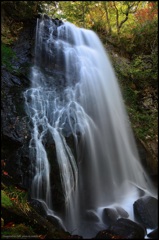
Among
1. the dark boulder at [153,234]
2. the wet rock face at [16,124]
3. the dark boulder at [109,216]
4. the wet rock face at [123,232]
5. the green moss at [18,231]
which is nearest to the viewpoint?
the green moss at [18,231]

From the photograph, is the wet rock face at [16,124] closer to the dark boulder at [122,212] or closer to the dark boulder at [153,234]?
the dark boulder at [122,212]

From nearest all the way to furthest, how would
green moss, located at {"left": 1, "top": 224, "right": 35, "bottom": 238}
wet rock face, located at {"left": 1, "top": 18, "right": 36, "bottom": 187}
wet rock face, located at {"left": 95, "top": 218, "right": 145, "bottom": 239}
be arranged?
green moss, located at {"left": 1, "top": 224, "right": 35, "bottom": 238}, wet rock face, located at {"left": 95, "top": 218, "right": 145, "bottom": 239}, wet rock face, located at {"left": 1, "top": 18, "right": 36, "bottom": 187}

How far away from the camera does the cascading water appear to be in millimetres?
6500

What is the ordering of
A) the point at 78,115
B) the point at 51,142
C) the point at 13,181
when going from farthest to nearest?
the point at 78,115 < the point at 51,142 < the point at 13,181

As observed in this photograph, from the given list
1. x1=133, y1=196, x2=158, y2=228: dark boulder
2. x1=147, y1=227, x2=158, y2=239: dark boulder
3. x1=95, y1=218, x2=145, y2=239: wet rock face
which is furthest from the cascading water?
x1=147, y1=227, x2=158, y2=239: dark boulder

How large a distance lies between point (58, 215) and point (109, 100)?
5181 mm

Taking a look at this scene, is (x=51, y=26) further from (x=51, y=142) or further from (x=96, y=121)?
(x=51, y=142)

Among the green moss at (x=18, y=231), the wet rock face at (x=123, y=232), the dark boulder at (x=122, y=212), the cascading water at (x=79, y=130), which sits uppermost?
the cascading water at (x=79, y=130)

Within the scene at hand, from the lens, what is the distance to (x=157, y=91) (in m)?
11.0

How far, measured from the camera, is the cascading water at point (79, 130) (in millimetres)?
6500

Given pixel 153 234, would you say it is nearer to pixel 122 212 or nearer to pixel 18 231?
pixel 122 212

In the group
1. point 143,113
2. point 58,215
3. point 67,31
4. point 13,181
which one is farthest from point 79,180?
point 67,31

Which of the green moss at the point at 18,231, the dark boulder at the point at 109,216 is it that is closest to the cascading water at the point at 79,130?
the dark boulder at the point at 109,216

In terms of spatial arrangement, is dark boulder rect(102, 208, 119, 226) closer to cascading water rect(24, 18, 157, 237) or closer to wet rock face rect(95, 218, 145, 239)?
cascading water rect(24, 18, 157, 237)
